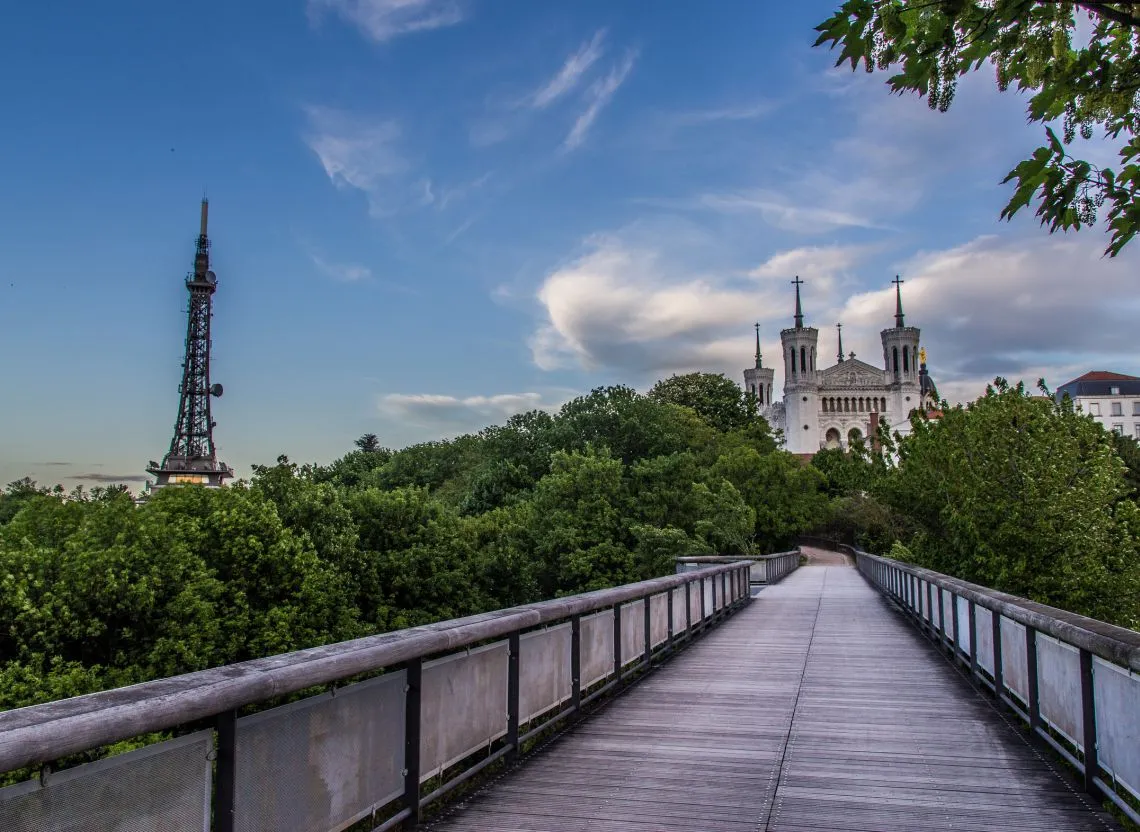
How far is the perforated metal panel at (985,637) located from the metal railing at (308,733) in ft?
11.9

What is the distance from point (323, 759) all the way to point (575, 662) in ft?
11.0

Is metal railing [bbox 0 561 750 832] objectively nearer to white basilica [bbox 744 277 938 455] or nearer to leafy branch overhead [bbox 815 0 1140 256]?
leafy branch overhead [bbox 815 0 1140 256]

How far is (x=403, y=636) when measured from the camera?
4.34 meters

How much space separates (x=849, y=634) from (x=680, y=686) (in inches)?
226

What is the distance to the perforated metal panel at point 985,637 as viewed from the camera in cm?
765

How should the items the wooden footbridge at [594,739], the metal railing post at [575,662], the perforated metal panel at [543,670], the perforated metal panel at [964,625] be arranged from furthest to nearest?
the perforated metal panel at [964,625] < the metal railing post at [575,662] < the perforated metal panel at [543,670] < the wooden footbridge at [594,739]

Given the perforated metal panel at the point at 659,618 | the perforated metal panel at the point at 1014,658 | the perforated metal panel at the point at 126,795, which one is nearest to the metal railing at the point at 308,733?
the perforated metal panel at the point at 126,795

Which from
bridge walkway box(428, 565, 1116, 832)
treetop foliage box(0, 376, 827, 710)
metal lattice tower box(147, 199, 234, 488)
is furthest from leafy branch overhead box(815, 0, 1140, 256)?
metal lattice tower box(147, 199, 234, 488)

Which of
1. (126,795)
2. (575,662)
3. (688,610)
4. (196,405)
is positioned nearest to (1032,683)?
(575,662)

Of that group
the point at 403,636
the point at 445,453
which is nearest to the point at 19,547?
the point at 403,636

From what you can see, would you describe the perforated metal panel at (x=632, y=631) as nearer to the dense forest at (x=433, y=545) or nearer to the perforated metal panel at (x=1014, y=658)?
the perforated metal panel at (x=1014, y=658)

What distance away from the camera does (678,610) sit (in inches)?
440

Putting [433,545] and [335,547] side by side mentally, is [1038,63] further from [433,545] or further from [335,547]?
[433,545]

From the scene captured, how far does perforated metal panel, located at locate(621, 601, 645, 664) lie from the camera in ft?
27.4
